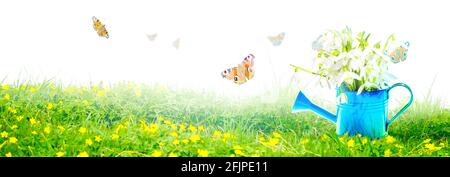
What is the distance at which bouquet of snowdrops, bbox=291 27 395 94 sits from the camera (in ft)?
7.48

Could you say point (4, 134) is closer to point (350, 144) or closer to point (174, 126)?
point (174, 126)

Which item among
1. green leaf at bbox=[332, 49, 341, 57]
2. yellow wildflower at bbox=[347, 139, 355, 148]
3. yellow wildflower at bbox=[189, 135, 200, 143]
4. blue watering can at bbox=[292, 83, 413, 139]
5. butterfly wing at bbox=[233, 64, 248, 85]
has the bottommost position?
yellow wildflower at bbox=[347, 139, 355, 148]

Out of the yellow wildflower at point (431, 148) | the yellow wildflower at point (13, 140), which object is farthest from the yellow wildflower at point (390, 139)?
the yellow wildflower at point (13, 140)

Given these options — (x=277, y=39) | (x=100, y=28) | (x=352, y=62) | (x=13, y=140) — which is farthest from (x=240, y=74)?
(x=13, y=140)

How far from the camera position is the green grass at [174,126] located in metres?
2.18

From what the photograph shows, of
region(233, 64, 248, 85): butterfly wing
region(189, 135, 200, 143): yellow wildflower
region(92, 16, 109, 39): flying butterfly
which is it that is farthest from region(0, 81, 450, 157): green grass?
region(92, 16, 109, 39): flying butterfly

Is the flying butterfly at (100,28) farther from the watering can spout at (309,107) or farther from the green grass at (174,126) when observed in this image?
the watering can spout at (309,107)

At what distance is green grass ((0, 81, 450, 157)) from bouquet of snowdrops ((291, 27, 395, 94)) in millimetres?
193

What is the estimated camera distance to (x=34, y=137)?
228 cm

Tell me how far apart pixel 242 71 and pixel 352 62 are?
0.44 meters

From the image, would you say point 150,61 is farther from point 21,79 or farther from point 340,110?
point 340,110

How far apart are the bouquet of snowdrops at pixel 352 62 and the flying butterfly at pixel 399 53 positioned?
36 millimetres

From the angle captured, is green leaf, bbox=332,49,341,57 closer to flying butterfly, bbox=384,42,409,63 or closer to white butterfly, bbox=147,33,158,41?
flying butterfly, bbox=384,42,409,63
